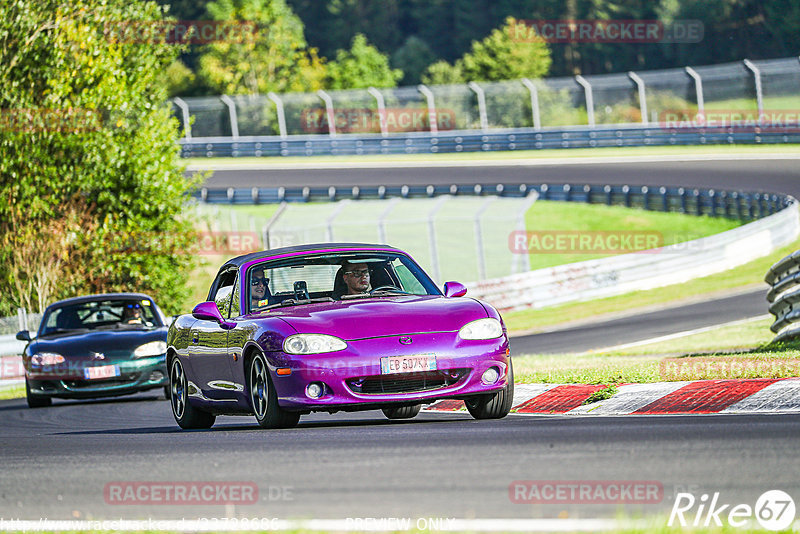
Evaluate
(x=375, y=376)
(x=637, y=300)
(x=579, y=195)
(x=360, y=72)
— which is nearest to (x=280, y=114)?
(x=579, y=195)

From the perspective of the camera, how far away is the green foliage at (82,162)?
2634cm

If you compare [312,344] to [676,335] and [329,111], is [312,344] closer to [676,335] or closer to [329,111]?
[676,335]

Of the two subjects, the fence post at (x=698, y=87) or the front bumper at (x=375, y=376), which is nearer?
the front bumper at (x=375, y=376)

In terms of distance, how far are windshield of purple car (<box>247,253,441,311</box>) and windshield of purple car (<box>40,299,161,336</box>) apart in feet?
20.9

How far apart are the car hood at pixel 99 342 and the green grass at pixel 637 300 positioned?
10822mm

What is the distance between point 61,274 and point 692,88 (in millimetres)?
26435

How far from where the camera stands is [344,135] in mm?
53562

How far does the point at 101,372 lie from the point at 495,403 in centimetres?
730

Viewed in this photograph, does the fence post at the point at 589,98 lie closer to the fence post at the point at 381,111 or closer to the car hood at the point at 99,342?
the fence post at the point at 381,111

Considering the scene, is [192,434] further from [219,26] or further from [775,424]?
[219,26]

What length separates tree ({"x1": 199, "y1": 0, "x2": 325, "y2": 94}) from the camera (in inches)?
3007

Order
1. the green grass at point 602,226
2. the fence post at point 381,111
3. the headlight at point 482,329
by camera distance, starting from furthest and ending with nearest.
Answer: the fence post at point 381,111, the green grass at point 602,226, the headlight at point 482,329

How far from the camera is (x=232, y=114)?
53.9m

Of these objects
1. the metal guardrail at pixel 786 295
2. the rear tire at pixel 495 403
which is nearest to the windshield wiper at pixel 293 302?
the rear tire at pixel 495 403
